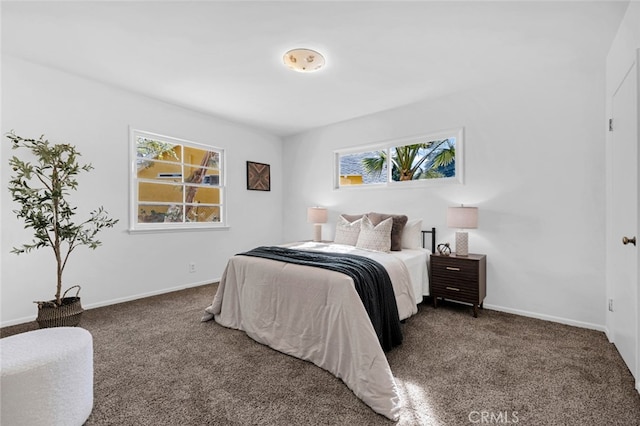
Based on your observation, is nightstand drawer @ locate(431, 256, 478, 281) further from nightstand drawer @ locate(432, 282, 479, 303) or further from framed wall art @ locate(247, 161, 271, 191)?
framed wall art @ locate(247, 161, 271, 191)

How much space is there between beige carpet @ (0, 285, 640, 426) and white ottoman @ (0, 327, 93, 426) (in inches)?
7.5

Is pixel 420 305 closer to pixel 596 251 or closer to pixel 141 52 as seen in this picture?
pixel 596 251

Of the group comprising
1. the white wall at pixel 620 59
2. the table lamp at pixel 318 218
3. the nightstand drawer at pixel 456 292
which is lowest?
the nightstand drawer at pixel 456 292

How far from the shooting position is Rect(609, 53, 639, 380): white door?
1934mm

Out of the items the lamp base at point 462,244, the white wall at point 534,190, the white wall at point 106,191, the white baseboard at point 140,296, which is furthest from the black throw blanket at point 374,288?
the white baseboard at point 140,296

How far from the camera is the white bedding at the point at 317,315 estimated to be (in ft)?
5.72

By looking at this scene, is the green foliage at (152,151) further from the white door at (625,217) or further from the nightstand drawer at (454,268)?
the white door at (625,217)

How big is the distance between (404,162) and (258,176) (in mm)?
2525

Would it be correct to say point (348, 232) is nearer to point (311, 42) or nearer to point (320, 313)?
point (320, 313)

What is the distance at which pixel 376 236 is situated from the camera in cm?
338

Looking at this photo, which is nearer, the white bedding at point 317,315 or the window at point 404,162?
the white bedding at point 317,315

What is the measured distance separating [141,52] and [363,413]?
133 inches

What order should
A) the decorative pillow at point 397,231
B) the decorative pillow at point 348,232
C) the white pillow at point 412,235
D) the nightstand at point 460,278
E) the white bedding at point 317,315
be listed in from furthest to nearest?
the decorative pillow at point 348,232
the white pillow at point 412,235
the decorative pillow at point 397,231
the nightstand at point 460,278
the white bedding at point 317,315

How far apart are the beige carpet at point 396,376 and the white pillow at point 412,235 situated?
1009 millimetres
